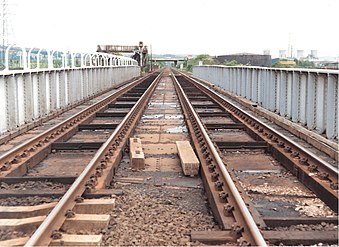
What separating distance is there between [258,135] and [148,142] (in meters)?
2.18

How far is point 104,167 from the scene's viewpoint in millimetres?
6922

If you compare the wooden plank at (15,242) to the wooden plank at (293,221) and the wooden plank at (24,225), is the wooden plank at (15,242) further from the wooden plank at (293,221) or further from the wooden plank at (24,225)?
the wooden plank at (293,221)

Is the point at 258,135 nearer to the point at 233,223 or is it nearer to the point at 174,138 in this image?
the point at 174,138

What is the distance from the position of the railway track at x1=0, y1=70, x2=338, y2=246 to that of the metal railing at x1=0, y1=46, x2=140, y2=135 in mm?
1591

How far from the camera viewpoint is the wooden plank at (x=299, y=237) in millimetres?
4367

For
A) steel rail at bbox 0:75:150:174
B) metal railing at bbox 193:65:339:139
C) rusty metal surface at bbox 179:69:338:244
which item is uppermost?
metal railing at bbox 193:65:339:139

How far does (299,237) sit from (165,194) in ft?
7.08

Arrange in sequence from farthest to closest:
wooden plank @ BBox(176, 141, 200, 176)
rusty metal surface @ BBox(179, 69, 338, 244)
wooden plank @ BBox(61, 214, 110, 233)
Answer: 1. wooden plank @ BBox(176, 141, 200, 176)
2. rusty metal surface @ BBox(179, 69, 338, 244)
3. wooden plank @ BBox(61, 214, 110, 233)

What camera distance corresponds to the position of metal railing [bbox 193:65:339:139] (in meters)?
9.39

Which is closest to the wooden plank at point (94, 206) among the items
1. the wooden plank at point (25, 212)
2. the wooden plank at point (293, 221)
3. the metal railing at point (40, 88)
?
the wooden plank at point (25, 212)

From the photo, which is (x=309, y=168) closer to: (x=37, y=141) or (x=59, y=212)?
(x=59, y=212)

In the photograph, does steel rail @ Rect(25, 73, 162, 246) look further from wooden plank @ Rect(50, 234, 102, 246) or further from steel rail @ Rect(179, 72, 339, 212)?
steel rail @ Rect(179, 72, 339, 212)

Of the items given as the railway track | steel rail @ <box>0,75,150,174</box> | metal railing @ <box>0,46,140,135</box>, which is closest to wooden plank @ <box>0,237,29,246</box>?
the railway track

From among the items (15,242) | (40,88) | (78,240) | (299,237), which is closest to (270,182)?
(299,237)
